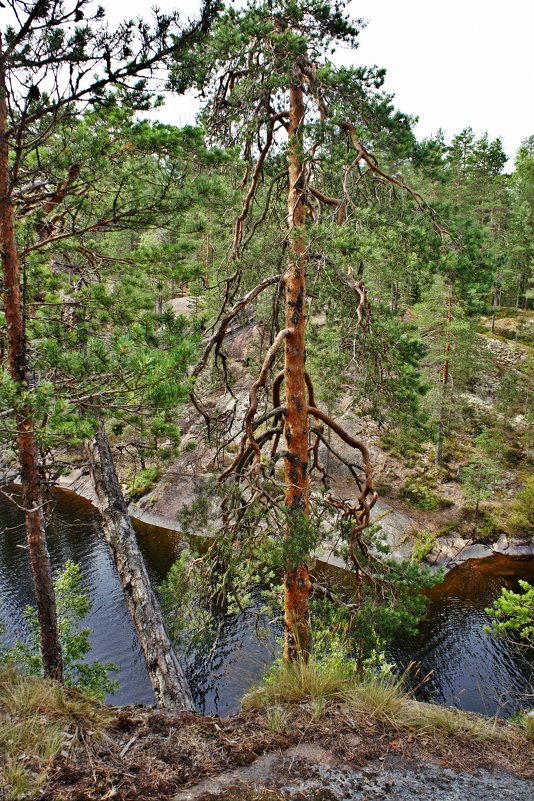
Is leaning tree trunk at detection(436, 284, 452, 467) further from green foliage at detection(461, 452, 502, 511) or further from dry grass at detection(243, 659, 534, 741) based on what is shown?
dry grass at detection(243, 659, 534, 741)

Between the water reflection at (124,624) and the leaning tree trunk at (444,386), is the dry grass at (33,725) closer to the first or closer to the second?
the water reflection at (124,624)

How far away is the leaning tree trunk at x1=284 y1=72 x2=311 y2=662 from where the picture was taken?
659 centimetres

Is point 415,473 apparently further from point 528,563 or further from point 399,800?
point 399,800

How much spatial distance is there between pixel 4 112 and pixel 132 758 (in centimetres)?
663

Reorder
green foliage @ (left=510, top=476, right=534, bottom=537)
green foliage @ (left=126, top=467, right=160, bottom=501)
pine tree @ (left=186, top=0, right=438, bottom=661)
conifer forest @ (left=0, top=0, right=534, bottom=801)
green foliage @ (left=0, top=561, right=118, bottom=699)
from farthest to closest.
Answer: green foliage @ (left=126, top=467, right=160, bottom=501) → green foliage @ (left=510, top=476, right=534, bottom=537) → green foliage @ (left=0, top=561, right=118, bottom=699) → pine tree @ (left=186, top=0, right=438, bottom=661) → conifer forest @ (left=0, top=0, right=534, bottom=801)

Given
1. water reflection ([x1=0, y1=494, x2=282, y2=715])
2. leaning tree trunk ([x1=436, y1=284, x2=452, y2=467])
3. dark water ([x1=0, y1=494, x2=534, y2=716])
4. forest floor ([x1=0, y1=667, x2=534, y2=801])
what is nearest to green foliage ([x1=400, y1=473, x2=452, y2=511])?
leaning tree trunk ([x1=436, y1=284, x2=452, y2=467])

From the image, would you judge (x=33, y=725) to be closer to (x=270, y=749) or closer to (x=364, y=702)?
(x=270, y=749)

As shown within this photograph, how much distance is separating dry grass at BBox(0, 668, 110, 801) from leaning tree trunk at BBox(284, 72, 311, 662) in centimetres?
309

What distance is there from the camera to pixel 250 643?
13.9 metres

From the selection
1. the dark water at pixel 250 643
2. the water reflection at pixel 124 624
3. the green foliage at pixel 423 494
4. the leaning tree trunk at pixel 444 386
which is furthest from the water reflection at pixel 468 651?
the leaning tree trunk at pixel 444 386

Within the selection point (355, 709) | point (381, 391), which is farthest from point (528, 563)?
point (355, 709)

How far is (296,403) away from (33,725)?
4.73 metres

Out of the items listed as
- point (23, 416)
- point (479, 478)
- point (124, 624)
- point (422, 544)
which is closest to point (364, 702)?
point (23, 416)

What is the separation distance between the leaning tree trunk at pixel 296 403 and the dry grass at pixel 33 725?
309 centimetres
